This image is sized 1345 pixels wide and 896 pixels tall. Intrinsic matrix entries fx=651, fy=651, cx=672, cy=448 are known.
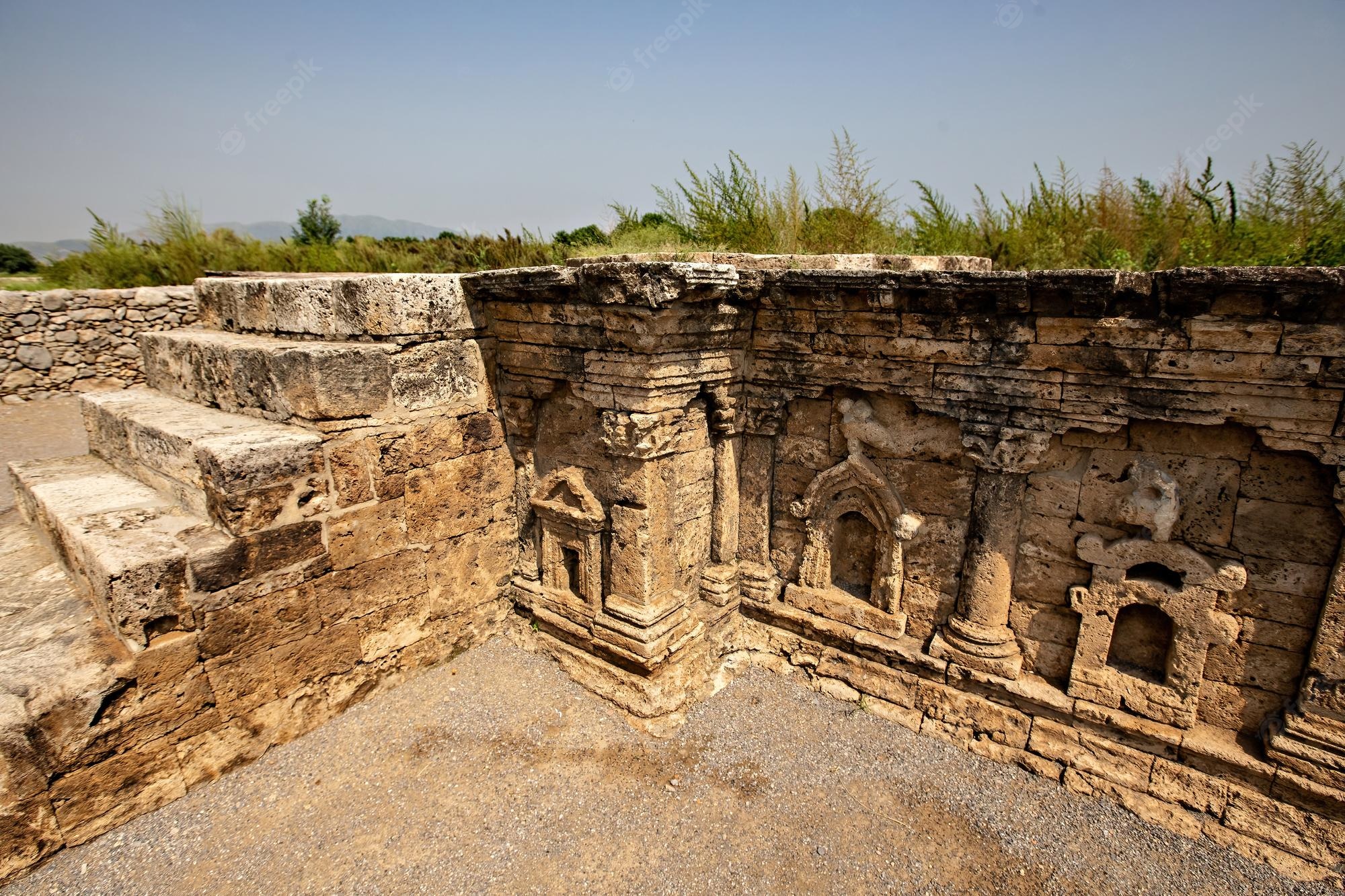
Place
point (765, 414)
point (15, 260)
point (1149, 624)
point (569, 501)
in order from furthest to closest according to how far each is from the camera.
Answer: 1. point (15, 260)
2. point (569, 501)
3. point (765, 414)
4. point (1149, 624)

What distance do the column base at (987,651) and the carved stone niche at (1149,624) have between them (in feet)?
1.11

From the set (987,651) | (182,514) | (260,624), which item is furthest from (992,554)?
(182,514)

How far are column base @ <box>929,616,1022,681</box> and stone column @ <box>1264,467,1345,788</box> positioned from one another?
130 centimetres

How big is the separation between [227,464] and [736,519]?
136 inches

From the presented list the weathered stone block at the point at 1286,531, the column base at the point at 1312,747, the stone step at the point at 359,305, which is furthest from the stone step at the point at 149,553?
the column base at the point at 1312,747

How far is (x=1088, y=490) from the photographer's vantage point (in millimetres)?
3973

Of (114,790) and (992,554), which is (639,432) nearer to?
(992,554)

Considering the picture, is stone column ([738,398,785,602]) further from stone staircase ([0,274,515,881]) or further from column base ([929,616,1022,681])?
stone staircase ([0,274,515,881])

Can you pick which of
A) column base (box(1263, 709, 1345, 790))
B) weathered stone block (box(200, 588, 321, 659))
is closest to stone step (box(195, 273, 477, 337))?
weathered stone block (box(200, 588, 321, 659))

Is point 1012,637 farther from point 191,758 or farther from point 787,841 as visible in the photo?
point 191,758

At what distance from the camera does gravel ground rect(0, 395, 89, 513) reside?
27.0 ft

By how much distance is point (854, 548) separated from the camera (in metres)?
4.96

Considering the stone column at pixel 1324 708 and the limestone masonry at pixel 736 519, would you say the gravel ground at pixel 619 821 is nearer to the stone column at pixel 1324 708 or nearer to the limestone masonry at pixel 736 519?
the limestone masonry at pixel 736 519

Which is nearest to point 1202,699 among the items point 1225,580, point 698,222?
point 1225,580
